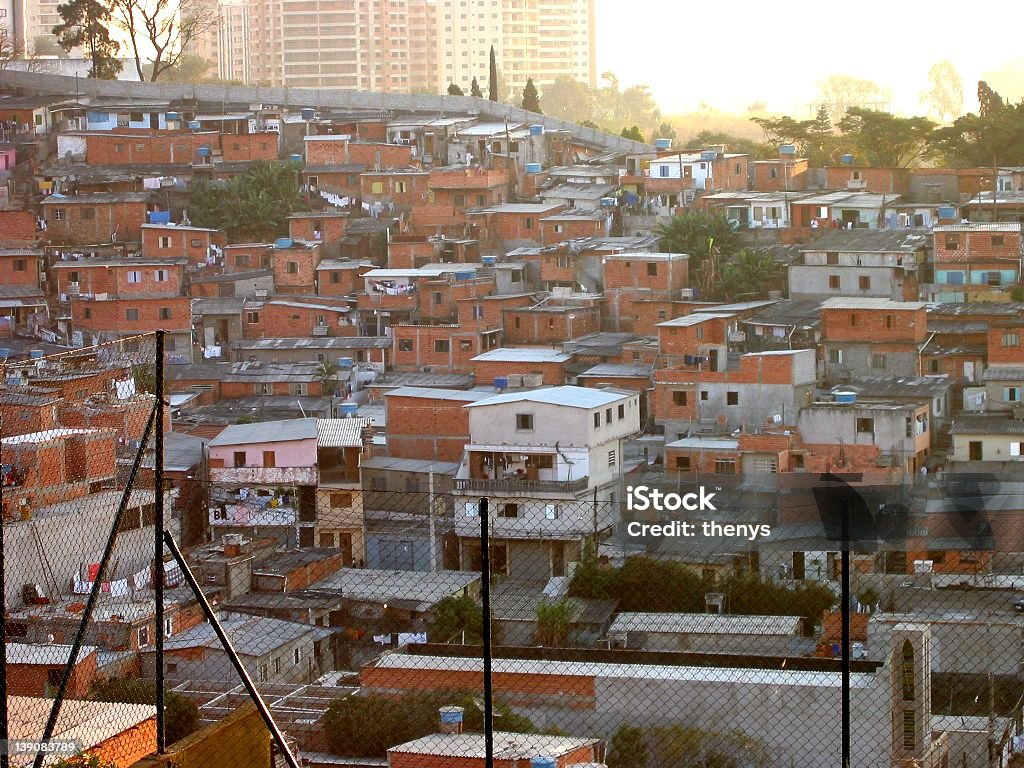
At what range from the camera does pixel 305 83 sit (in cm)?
4312

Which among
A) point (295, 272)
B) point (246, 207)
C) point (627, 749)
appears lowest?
point (627, 749)

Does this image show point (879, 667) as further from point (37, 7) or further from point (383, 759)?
point (37, 7)

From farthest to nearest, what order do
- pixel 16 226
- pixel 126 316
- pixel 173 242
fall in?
pixel 16 226 → pixel 173 242 → pixel 126 316

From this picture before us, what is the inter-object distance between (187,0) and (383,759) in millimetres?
27669

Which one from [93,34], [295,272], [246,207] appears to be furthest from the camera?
[93,34]

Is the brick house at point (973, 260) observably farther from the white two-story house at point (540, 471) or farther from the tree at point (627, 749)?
the tree at point (627, 749)

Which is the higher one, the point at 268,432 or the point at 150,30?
the point at 150,30

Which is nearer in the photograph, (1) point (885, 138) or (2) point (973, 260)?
(2) point (973, 260)

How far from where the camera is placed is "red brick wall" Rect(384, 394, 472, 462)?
1478 cm

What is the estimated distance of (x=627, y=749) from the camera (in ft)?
25.1

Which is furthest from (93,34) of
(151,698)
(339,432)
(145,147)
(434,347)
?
(151,698)

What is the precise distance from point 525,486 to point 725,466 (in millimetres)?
1525

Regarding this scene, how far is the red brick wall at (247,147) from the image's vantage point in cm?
2333

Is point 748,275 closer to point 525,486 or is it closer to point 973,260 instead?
point 973,260
